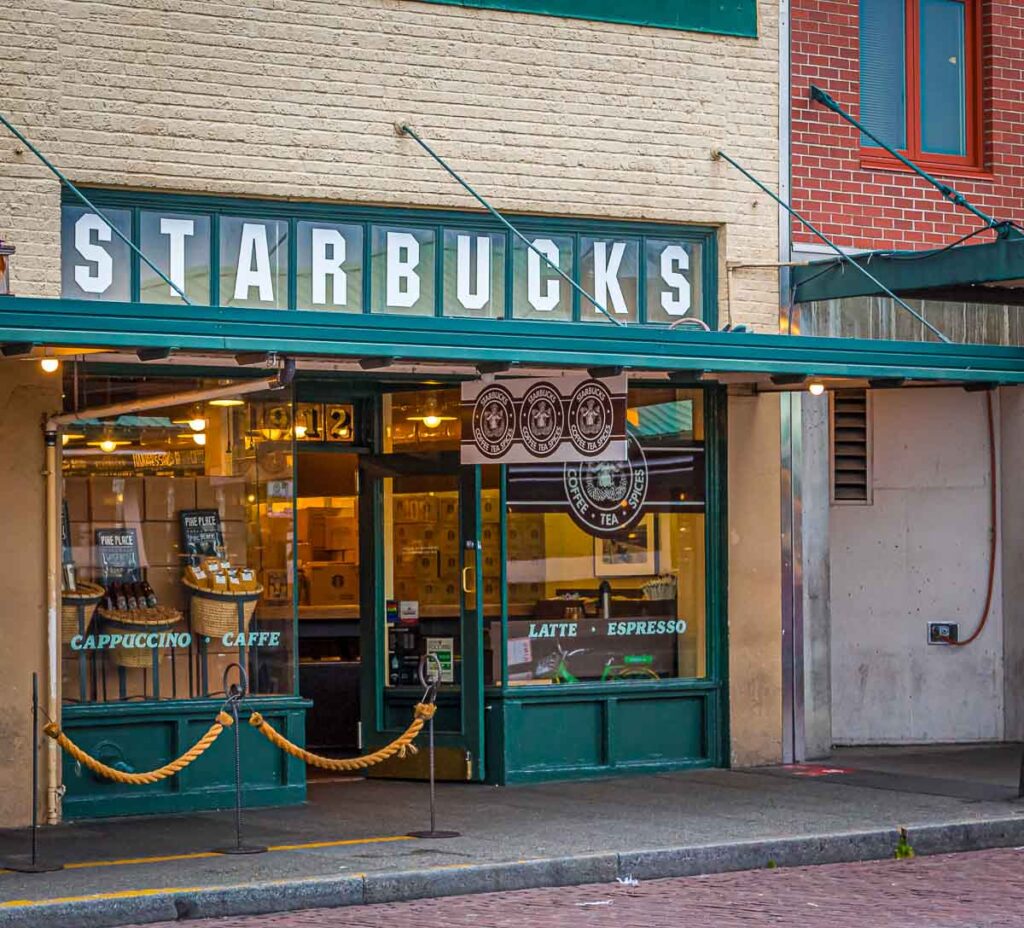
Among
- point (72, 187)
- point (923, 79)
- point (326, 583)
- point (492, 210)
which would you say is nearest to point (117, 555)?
point (72, 187)

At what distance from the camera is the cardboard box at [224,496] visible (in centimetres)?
1315

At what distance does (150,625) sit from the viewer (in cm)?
1285

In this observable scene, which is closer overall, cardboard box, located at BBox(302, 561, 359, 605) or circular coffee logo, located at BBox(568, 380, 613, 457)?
circular coffee logo, located at BBox(568, 380, 613, 457)

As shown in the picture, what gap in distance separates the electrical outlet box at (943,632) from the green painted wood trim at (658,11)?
218 inches

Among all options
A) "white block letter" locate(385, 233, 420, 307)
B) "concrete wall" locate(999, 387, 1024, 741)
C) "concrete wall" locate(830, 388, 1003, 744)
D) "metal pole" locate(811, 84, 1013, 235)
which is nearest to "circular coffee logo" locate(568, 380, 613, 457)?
"white block letter" locate(385, 233, 420, 307)

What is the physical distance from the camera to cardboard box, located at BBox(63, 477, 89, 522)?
12.6 meters

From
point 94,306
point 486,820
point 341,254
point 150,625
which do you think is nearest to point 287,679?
point 150,625

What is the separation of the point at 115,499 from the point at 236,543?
0.93m

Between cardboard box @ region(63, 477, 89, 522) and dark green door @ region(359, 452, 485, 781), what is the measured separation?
2.60 meters

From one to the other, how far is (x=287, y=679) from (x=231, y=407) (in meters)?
1.97

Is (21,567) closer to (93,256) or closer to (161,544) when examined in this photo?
(161,544)

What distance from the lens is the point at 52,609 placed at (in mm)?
12398

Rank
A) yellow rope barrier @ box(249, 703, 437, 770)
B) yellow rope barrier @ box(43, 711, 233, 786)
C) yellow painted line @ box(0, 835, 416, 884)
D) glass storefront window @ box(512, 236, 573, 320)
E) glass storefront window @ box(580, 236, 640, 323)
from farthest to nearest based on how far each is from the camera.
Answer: glass storefront window @ box(580, 236, 640, 323)
glass storefront window @ box(512, 236, 573, 320)
yellow rope barrier @ box(249, 703, 437, 770)
yellow rope barrier @ box(43, 711, 233, 786)
yellow painted line @ box(0, 835, 416, 884)

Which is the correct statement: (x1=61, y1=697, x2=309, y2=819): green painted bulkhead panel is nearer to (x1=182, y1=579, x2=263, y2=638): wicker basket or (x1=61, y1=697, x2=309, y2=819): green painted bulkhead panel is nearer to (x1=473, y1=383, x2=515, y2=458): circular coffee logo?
(x1=182, y1=579, x2=263, y2=638): wicker basket
